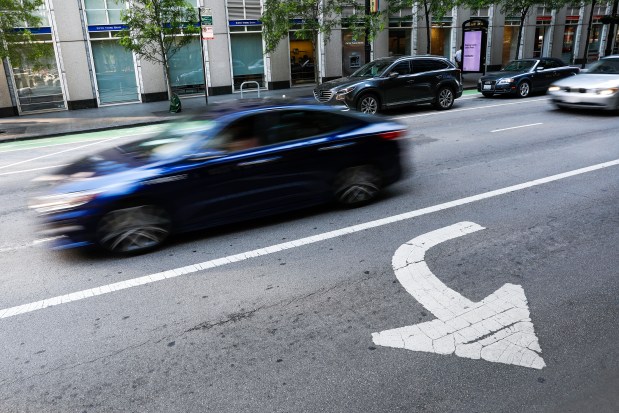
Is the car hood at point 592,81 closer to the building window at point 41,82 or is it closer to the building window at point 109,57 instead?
the building window at point 109,57

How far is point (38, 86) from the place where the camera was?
2058cm

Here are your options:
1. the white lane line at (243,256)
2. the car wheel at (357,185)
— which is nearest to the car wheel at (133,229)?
the white lane line at (243,256)

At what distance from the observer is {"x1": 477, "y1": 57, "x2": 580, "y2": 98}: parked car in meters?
18.7

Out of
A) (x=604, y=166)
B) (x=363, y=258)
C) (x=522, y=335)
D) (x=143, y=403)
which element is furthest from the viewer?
(x=604, y=166)

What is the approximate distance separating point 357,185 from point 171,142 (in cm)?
255

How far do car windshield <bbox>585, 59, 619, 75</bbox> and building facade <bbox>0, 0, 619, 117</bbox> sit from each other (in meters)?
10.7

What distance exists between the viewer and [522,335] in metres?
3.72

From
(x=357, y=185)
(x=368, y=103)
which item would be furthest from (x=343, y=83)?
(x=357, y=185)

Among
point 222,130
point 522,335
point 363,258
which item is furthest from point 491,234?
point 222,130

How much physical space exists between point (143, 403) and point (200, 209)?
9.19ft

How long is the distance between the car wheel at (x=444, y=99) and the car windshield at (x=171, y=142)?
12.4 meters

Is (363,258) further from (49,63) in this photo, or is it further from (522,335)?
(49,63)

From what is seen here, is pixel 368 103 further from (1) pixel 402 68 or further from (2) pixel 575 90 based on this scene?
(2) pixel 575 90

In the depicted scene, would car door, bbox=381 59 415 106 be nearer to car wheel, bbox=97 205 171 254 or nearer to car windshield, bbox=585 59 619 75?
car windshield, bbox=585 59 619 75
